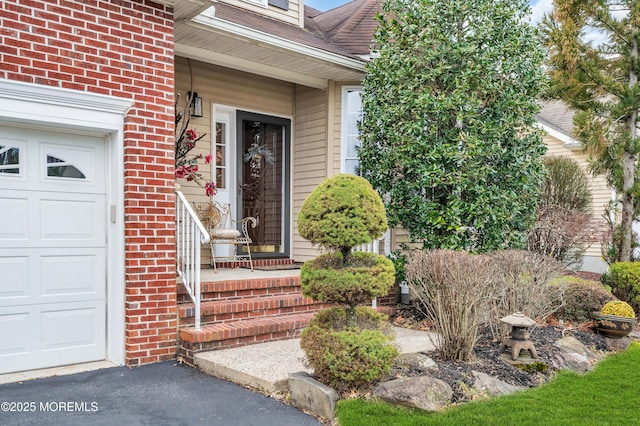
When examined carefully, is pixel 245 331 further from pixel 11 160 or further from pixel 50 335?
pixel 11 160

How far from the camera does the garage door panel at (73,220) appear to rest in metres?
4.19

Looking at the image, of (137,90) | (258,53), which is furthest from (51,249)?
(258,53)

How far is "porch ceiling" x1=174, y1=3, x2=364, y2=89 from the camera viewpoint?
5.41m

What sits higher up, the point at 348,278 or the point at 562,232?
the point at 562,232

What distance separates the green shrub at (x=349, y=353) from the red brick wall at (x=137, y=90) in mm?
1654

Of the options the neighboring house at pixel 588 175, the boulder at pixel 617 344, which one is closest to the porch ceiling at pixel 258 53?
the boulder at pixel 617 344

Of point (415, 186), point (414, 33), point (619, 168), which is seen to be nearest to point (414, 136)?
point (415, 186)

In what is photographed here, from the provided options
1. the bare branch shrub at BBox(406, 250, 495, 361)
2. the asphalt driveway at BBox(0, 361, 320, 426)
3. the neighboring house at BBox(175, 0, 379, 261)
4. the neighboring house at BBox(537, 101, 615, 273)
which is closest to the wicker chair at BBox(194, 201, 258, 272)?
the neighboring house at BBox(175, 0, 379, 261)

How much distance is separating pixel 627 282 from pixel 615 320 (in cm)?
170

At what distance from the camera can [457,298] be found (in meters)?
4.11

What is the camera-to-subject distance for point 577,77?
286 inches

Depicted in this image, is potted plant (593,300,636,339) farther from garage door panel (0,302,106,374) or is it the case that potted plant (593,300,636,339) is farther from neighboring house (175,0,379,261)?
garage door panel (0,302,106,374)

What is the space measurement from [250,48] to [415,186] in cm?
256

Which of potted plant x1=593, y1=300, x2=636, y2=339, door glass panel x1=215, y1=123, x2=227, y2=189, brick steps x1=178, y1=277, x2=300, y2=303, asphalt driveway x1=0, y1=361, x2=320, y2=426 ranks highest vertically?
door glass panel x1=215, y1=123, x2=227, y2=189
